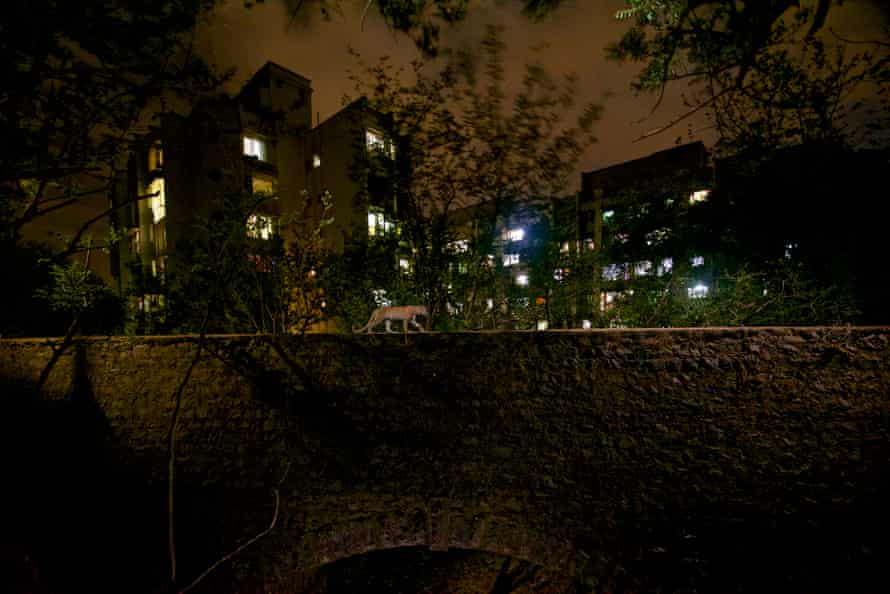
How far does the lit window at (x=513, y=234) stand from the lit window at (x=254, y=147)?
404 inches

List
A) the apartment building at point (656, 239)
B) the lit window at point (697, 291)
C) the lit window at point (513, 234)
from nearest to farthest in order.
Result: the lit window at point (697, 291)
the lit window at point (513, 234)
the apartment building at point (656, 239)

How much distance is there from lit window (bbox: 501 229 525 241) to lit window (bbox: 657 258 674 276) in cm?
314

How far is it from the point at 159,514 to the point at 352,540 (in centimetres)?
302

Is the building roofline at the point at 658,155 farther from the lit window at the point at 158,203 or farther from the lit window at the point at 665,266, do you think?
the lit window at the point at 158,203

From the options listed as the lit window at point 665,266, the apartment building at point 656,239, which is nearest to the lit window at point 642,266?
the apartment building at point 656,239

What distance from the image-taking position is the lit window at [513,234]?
797 centimetres

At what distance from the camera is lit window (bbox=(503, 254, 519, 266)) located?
8331 mm

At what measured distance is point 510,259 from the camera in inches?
342

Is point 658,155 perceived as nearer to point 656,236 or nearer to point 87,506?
point 656,236

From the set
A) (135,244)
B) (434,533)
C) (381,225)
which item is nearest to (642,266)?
(381,225)

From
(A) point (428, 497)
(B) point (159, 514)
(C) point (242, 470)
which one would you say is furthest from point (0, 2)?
(B) point (159, 514)

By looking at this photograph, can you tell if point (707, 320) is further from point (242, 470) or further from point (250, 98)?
point (250, 98)

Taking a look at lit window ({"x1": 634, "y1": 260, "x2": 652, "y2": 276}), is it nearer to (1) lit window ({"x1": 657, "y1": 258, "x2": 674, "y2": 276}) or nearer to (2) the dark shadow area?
(1) lit window ({"x1": 657, "y1": 258, "x2": 674, "y2": 276})

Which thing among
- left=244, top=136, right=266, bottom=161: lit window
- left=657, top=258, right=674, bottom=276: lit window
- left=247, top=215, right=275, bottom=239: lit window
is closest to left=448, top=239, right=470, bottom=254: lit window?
left=247, top=215, right=275, bottom=239: lit window
